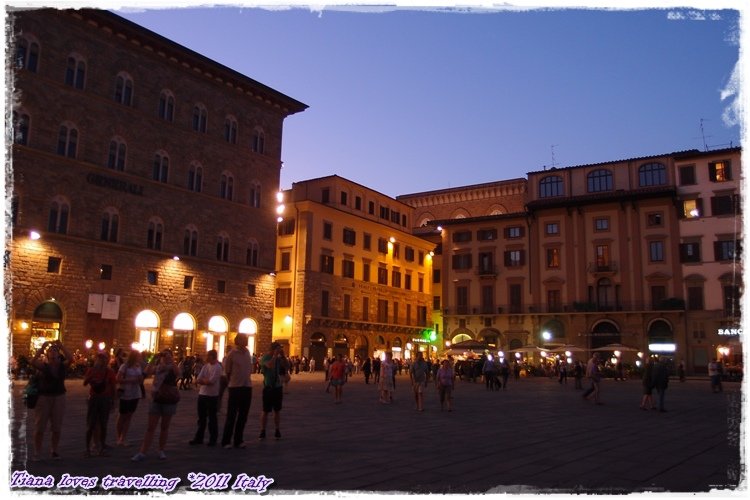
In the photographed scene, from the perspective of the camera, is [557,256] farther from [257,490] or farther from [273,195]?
[257,490]

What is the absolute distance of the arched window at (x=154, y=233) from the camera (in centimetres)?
3594

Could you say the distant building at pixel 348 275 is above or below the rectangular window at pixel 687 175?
below

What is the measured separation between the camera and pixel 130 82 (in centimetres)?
3556

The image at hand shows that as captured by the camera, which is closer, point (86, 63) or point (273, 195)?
point (86, 63)

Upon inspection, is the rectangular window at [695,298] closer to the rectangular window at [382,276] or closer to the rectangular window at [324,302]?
the rectangular window at [382,276]

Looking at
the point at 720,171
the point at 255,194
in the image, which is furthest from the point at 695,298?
the point at 255,194

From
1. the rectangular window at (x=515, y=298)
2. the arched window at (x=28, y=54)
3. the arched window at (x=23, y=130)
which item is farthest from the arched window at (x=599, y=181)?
the arched window at (x=23, y=130)

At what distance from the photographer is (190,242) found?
38.1 metres

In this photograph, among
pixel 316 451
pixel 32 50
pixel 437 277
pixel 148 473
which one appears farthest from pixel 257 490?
pixel 437 277

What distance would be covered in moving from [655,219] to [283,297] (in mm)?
29354

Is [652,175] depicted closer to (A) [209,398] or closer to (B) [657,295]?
(B) [657,295]

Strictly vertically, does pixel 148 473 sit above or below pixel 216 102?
below

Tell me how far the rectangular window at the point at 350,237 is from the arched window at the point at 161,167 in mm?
18716

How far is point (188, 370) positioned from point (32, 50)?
18019 mm
